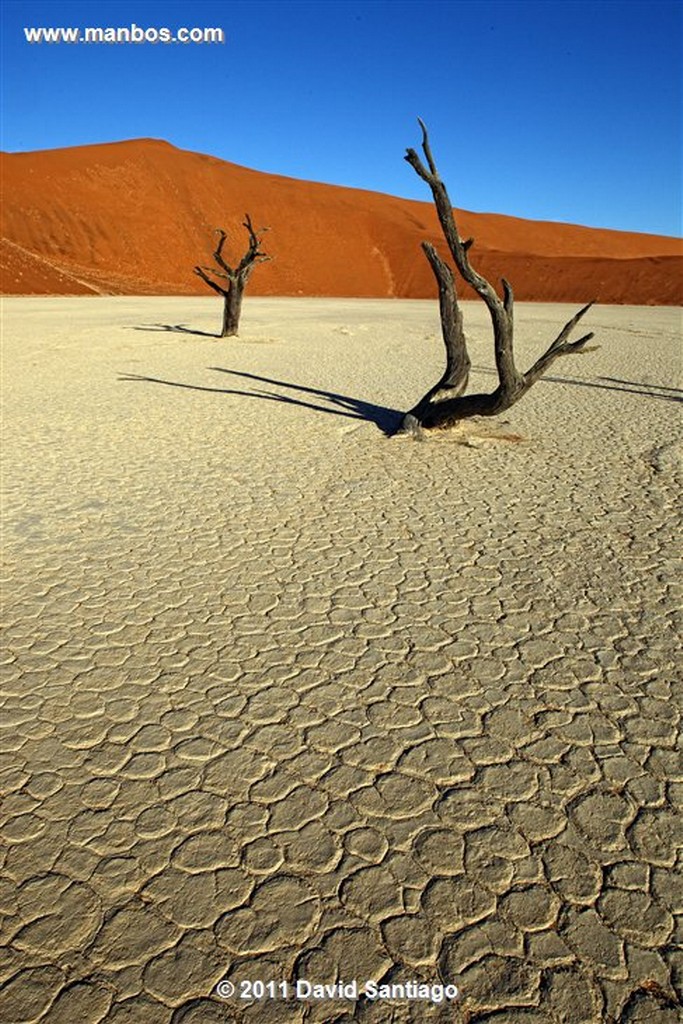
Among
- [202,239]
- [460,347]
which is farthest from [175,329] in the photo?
[202,239]

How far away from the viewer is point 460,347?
27.3 feet

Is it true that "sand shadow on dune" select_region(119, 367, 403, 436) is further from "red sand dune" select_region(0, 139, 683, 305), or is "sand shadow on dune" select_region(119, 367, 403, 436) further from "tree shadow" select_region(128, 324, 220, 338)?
"red sand dune" select_region(0, 139, 683, 305)

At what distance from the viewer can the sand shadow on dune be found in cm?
917

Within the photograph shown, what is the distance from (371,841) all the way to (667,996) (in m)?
1.01

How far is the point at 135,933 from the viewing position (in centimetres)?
216

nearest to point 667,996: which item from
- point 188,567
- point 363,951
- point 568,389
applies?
point 363,951

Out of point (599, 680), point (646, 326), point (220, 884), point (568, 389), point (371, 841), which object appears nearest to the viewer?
point (220, 884)

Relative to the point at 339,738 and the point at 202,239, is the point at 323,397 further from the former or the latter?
the point at 202,239

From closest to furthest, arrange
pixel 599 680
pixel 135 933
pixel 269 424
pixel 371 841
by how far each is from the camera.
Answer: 1. pixel 135 933
2. pixel 371 841
3. pixel 599 680
4. pixel 269 424

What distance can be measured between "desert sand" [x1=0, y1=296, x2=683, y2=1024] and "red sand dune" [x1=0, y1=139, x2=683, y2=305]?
117 ft

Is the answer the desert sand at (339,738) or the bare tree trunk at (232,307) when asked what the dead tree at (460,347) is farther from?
the bare tree trunk at (232,307)

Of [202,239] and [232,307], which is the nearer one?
[232,307]

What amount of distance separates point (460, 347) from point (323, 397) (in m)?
2.85

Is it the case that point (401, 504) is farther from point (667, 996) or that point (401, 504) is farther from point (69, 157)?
point (69, 157)
